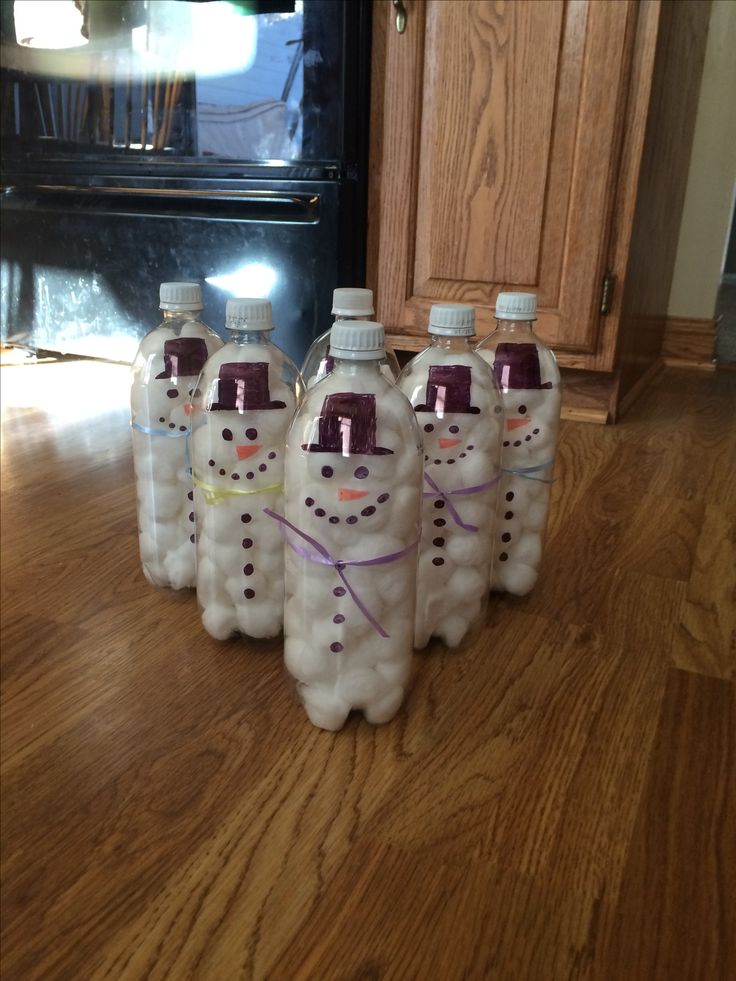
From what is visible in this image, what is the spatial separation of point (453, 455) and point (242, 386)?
0.55 ft

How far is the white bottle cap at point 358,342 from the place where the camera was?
0.50 meters

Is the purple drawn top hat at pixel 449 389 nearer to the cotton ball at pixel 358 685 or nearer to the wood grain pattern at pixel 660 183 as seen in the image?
the cotton ball at pixel 358 685

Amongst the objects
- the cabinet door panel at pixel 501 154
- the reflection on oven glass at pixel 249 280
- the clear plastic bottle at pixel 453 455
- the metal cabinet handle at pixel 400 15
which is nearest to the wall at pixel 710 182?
the cabinet door panel at pixel 501 154

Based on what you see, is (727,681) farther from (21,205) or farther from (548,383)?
(21,205)

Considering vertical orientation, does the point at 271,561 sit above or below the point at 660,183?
below

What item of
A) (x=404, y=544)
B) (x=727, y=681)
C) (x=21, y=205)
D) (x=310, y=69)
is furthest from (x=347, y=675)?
(x=21, y=205)

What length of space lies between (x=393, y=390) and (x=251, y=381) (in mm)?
121

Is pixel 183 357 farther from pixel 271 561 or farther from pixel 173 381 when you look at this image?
pixel 271 561

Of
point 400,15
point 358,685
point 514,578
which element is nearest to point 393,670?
point 358,685

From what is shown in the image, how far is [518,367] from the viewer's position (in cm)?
70

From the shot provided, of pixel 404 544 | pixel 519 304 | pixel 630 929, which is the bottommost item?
pixel 630 929

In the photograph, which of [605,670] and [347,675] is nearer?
[347,675]

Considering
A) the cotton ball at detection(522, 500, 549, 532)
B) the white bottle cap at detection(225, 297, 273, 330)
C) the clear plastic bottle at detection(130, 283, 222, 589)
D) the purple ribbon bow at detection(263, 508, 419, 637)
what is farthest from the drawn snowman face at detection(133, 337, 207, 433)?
the cotton ball at detection(522, 500, 549, 532)

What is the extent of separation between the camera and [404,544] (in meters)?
0.54
